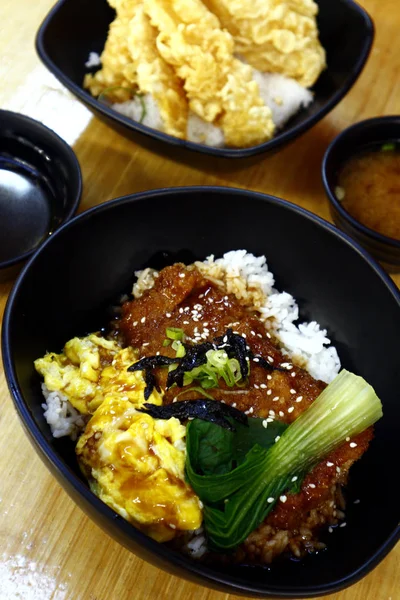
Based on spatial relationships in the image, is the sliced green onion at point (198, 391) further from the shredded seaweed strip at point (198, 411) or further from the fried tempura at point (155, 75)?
the fried tempura at point (155, 75)

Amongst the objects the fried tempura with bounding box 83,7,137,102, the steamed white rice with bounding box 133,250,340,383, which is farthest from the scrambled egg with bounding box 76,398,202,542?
the fried tempura with bounding box 83,7,137,102

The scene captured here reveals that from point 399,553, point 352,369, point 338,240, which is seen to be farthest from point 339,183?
point 399,553

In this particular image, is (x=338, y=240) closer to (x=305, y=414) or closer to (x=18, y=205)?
(x=305, y=414)

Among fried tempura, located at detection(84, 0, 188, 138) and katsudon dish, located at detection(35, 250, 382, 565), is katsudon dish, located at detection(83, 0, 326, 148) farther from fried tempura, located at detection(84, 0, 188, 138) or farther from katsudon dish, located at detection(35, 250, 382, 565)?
katsudon dish, located at detection(35, 250, 382, 565)

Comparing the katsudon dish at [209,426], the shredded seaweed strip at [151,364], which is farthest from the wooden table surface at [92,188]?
the shredded seaweed strip at [151,364]

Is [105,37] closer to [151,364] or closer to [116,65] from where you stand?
[116,65]

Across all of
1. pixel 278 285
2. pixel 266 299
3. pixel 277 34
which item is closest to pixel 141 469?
pixel 266 299
